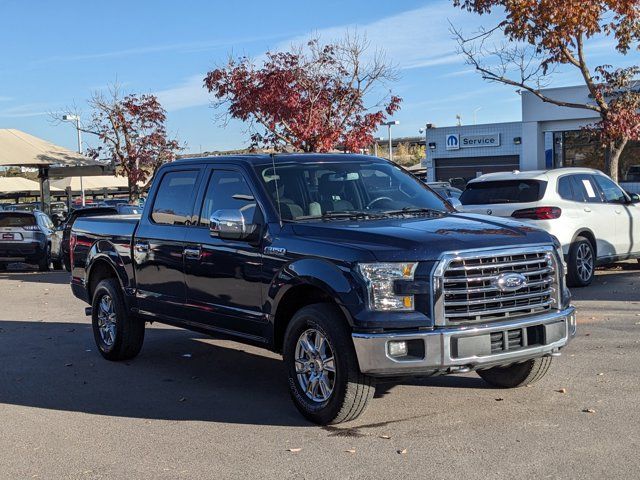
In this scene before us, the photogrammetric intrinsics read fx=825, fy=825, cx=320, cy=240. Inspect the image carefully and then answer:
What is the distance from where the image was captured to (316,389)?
19.9 ft

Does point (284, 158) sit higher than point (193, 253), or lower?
higher

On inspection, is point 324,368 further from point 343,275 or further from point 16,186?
point 16,186

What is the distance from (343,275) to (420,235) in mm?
614

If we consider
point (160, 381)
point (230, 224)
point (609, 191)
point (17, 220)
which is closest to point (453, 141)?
point (17, 220)

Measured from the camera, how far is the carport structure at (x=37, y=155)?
25.3 meters

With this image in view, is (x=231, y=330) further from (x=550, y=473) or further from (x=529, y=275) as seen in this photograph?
(x=550, y=473)

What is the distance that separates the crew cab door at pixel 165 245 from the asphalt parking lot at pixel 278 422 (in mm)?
751

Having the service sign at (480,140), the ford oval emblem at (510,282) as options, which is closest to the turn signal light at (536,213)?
the ford oval emblem at (510,282)

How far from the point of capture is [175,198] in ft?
26.0

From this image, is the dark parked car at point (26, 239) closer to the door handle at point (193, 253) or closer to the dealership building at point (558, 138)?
the door handle at point (193, 253)

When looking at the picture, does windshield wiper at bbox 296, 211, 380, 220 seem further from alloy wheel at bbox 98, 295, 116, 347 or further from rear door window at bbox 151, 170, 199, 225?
alloy wheel at bbox 98, 295, 116, 347

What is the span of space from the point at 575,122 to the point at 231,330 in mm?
27937

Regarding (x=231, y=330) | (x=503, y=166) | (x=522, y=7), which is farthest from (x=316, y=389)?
(x=503, y=166)

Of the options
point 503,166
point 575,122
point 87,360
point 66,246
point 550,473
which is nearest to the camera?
point 550,473
